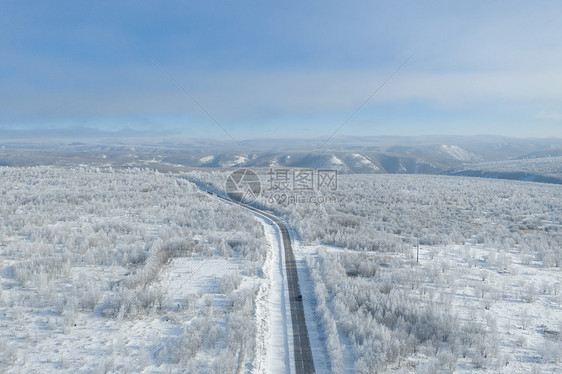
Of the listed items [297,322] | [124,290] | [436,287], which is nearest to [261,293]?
[297,322]

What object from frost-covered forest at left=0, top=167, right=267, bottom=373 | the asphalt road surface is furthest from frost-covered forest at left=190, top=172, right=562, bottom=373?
frost-covered forest at left=0, top=167, right=267, bottom=373

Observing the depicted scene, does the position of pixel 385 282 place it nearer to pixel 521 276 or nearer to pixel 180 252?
pixel 521 276

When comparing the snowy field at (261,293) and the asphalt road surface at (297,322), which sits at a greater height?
the snowy field at (261,293)

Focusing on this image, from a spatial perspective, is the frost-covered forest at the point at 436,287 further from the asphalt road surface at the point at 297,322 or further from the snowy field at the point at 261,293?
the asphalt road surface at the point at 297,322

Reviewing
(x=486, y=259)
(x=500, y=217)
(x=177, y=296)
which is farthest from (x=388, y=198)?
(x=177, y=296)

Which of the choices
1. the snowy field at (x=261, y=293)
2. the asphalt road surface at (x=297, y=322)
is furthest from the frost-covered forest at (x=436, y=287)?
the asphalt road surface at (x=297, y=322)

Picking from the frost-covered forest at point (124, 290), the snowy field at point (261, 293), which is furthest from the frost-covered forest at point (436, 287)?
the frost-covered forest at point (124, 290)

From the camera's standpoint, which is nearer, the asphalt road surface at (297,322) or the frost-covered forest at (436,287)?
the asphalt road surface at (297,322)

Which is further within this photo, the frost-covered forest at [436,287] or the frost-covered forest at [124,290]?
the frost-covered forest at [436,287]
